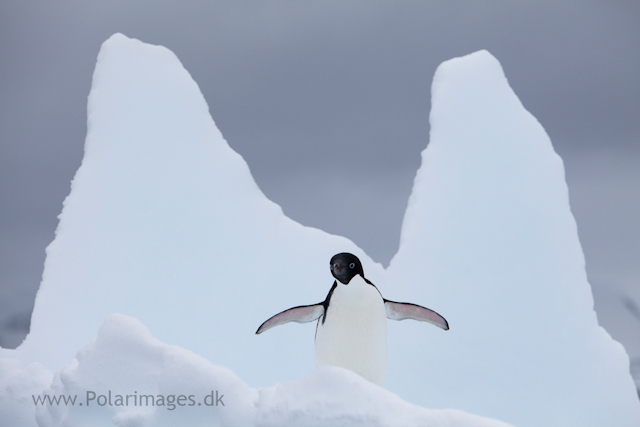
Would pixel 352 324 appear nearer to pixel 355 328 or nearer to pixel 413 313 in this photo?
pixel 355 328

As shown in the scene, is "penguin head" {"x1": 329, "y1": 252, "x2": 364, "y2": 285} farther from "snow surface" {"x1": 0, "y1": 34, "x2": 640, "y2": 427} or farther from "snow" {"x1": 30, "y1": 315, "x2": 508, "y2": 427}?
"snow surface" {"x1": 0, "y1": 34, "x2": 640, "y2": 427}

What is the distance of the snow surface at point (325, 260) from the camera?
735cm

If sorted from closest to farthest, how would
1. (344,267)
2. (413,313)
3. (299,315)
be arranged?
1. (344,267)
2. (299,315)
3. (413,313)

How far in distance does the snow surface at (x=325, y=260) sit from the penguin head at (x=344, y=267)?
376 centimetres

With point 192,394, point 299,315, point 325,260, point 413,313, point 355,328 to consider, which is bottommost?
point 192,394

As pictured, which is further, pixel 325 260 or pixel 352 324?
pixel 325 260

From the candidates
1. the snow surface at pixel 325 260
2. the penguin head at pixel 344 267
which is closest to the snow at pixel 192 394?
the penguin head at pixel 344 267

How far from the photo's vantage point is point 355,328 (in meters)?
4.17

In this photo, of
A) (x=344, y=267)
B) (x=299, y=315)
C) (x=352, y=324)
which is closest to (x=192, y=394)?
(x=299, y=315)

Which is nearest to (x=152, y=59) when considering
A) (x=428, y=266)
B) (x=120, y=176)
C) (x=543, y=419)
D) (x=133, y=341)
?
(x=120, y=176)

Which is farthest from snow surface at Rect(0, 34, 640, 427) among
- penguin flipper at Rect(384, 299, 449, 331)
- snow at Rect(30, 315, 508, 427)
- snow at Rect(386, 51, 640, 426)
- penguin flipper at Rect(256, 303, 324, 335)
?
penguin flipper at Rect(256, 303, 324, 335)

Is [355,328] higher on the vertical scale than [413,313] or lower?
lower

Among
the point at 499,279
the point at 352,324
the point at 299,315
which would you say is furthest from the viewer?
the point at 499,279

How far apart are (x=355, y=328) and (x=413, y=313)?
29.3 inches
